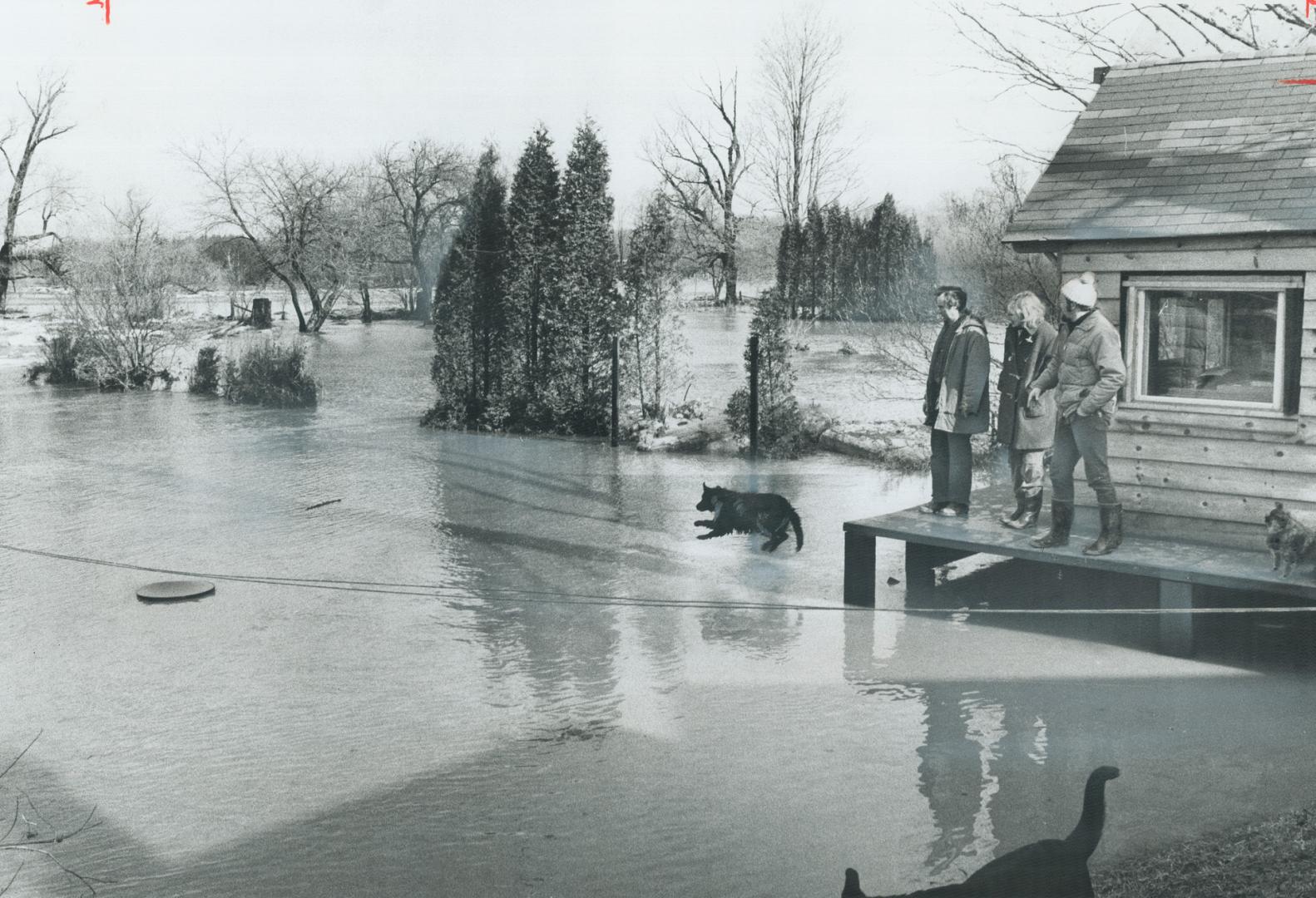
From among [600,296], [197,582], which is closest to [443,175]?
[600,296]

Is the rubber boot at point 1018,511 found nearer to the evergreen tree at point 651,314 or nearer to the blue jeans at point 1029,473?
the blue jeans at point 1029,473

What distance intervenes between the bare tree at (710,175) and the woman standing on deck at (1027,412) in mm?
4660

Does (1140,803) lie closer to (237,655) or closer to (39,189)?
(237,655)

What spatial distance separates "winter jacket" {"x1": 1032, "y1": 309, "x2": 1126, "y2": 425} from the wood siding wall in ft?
1.45

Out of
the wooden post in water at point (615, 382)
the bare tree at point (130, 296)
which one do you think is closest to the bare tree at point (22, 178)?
the bare tree at point (130, 296)

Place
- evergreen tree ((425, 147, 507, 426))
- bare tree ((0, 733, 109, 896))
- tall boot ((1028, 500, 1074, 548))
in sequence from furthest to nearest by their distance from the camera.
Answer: evergreen tree ((425, 147, 507, 426)) < tall boot ((1028, 500, 1074, 548)) < bare tree ((0, 733, 109, 896))

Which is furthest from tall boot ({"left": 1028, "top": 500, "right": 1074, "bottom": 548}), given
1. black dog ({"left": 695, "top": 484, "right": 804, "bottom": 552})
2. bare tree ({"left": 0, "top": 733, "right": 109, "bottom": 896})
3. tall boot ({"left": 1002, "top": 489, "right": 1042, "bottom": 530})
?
bare tree ({"left": 0, "top": 733, "right": 109, "bottom": 896})

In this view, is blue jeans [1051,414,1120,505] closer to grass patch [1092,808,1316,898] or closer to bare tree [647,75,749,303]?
grass patch [1092,808,1316,898]

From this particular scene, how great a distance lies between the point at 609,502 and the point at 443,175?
4672 millimetres

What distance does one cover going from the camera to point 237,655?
6.98 metres

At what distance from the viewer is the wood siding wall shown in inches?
254

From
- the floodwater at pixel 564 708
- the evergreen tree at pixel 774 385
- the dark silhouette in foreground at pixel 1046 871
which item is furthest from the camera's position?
the evergreen tree at pixel 774 385

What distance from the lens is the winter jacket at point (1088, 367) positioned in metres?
6.56

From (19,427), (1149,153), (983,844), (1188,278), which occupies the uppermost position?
(1149,153)
